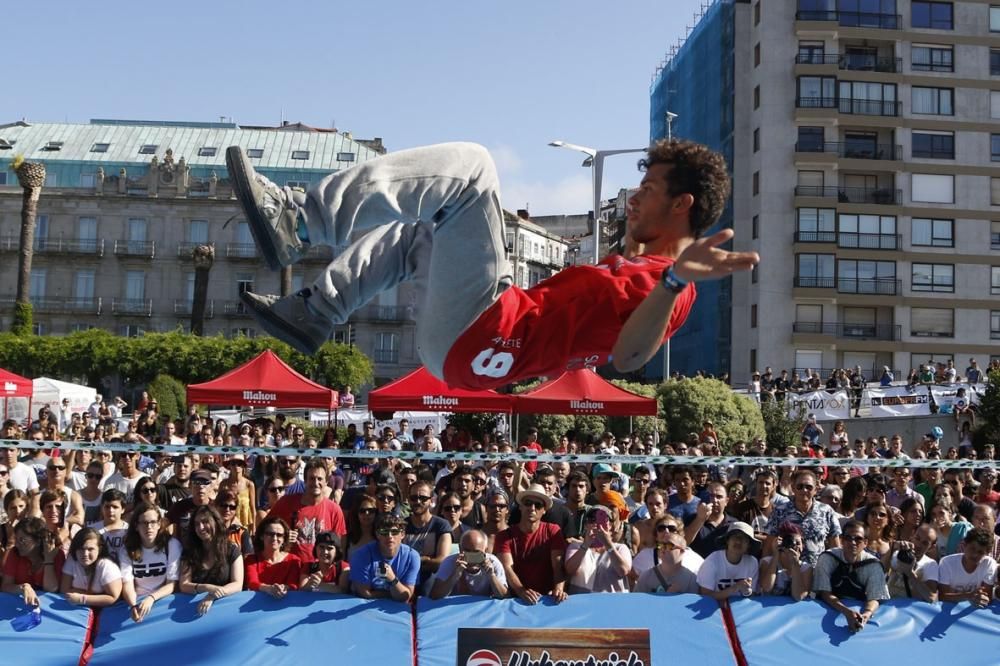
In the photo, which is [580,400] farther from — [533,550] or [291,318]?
[291,318]

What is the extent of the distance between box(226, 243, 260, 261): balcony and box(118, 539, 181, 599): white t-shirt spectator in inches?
1987

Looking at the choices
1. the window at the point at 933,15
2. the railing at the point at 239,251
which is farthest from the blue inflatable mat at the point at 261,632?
the railing at the point at 239,251

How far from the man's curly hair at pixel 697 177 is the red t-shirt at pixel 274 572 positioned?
12.1 feet

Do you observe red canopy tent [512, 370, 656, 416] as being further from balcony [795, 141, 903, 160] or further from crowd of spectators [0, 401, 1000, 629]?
balcony [795, 141, 903, 160]

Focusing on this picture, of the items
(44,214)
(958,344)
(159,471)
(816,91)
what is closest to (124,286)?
(44,214)

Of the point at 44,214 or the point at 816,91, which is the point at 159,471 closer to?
the point at 816,91

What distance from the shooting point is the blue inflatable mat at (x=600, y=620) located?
22.9 ft

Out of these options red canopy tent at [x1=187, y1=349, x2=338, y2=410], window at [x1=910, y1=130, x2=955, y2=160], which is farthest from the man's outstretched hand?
window at [x1=910, y1=130, x2=955, y2=160]

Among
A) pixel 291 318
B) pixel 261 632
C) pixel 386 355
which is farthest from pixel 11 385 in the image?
pixel 386 355

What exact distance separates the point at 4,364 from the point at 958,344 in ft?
120

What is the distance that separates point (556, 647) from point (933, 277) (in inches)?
1508

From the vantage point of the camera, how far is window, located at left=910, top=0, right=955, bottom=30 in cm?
4197

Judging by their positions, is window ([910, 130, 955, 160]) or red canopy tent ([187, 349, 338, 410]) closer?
red canopy tent ([187, 349, 338, 410])

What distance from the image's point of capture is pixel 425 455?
726cm
